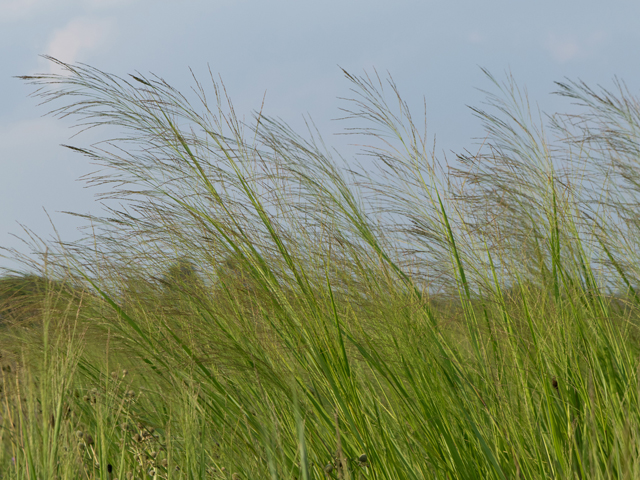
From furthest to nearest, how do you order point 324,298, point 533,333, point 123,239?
point 123,239 < point 533,333 < point 324,298

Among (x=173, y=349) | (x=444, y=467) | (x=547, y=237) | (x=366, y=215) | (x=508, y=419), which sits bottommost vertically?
(x=444, y=467)

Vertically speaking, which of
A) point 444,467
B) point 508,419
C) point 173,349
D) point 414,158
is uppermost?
point 414,158

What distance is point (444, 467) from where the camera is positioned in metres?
1.32

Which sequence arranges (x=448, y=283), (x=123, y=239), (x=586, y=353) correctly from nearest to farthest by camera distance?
1. (x=586, y=353)
2. (x=448, y=283)
3. (x=123, y=239)

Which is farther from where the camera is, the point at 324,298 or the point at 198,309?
the point at 198,309

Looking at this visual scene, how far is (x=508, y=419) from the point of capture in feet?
4.40

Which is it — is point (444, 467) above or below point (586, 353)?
below

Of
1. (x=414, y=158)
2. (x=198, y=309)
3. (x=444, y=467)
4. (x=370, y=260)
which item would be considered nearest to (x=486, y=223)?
(x=414, y=158)

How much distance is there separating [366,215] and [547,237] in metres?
0.66

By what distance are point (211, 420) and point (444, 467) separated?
702 millimetres

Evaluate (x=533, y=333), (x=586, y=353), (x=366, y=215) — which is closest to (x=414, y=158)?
(x=366, y=215)

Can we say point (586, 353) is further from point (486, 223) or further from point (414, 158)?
point (414, 158)

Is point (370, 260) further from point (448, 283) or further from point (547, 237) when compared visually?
point (547, 237)

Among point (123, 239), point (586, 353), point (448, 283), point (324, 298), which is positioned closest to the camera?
point (324, 298)
